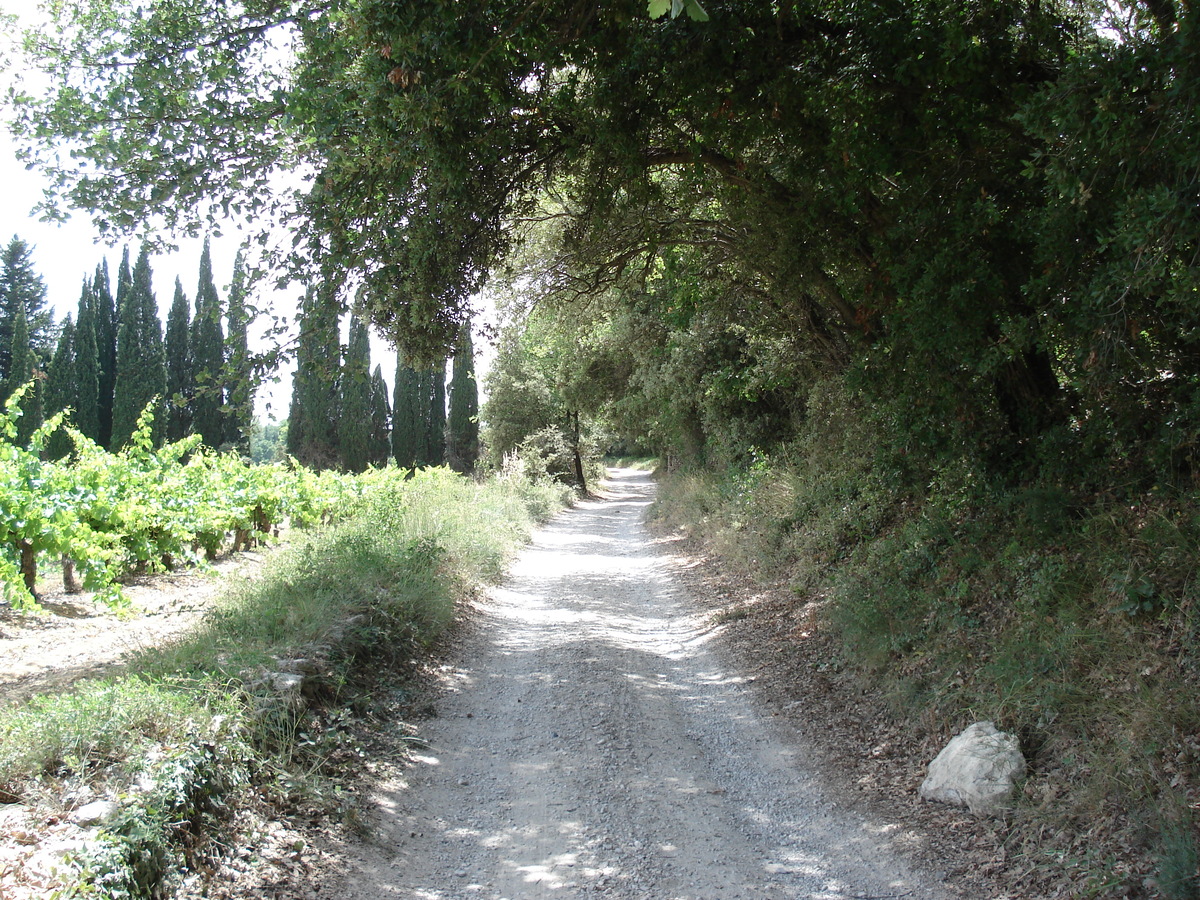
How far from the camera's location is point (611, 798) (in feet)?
15.0

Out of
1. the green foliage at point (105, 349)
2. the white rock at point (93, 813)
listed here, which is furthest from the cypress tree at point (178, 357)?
the white rock at point (93, 813)

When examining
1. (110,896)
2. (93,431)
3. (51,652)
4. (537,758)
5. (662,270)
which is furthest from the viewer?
(93,431)

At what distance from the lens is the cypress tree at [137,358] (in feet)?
116

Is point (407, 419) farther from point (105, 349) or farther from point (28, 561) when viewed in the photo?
point (28, 561)

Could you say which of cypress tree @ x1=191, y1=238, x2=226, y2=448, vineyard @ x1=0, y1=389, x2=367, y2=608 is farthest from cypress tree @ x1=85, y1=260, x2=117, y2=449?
vineyard @ x1=0, y1=389, x2=367, y2=608

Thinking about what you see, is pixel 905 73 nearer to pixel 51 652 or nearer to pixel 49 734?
pixel 49 734

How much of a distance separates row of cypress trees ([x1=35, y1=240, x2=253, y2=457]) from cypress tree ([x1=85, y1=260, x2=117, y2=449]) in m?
0.04

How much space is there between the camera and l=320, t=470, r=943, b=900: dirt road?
372cm

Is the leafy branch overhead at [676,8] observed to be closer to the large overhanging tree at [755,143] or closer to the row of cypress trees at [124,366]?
the large overhanging tree at [755,143]

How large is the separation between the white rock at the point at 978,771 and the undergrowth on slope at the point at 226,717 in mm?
3409

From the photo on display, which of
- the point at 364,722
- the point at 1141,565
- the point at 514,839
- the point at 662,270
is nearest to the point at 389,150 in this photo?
the point at 364,722

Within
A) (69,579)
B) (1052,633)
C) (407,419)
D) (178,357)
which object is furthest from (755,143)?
(178,357)

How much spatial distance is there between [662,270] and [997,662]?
28.1 ft

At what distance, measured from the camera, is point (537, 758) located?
519 centimetres
